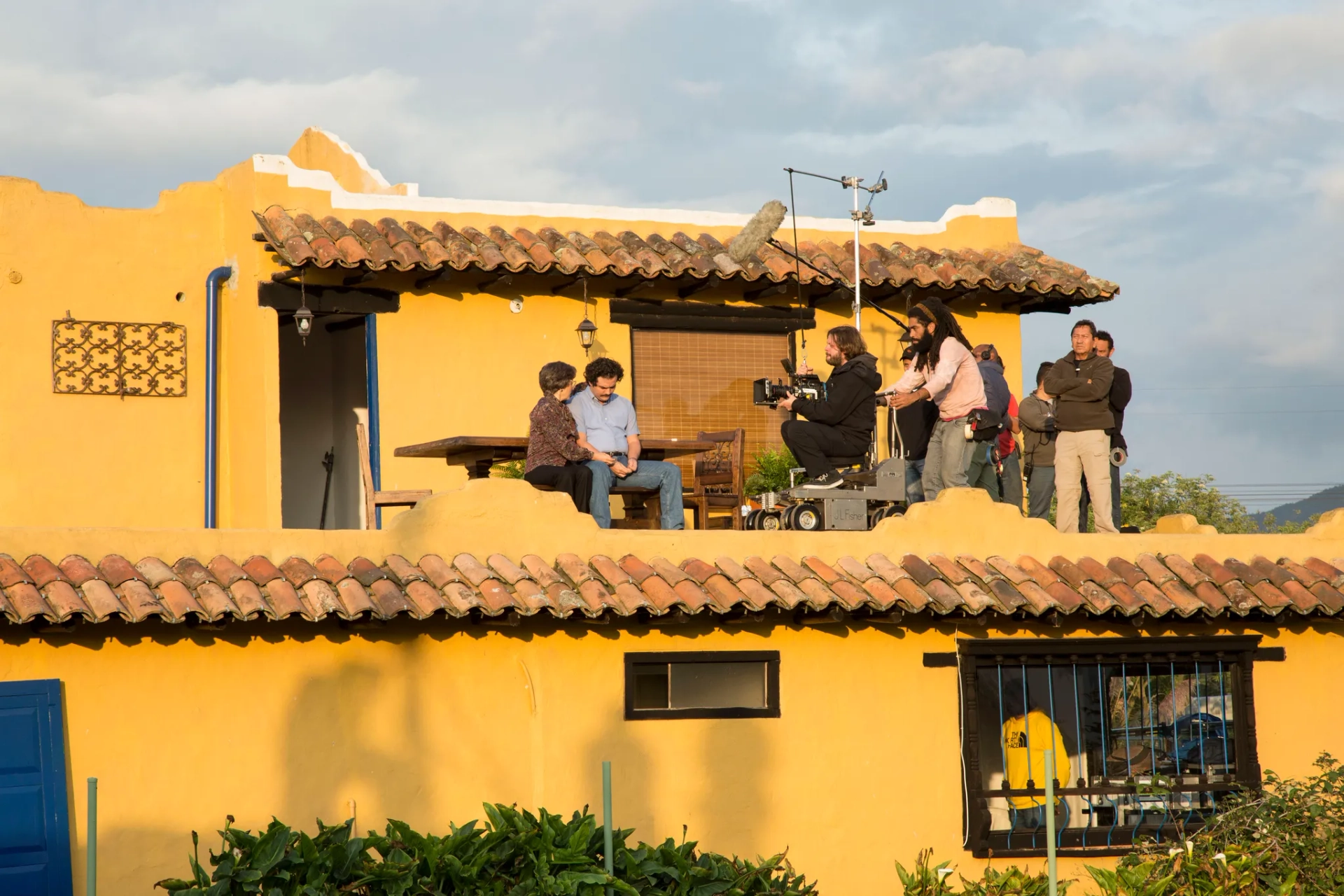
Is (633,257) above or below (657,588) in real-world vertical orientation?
above

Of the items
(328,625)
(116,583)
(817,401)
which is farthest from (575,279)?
(116,583)

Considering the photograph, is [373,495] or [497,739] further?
[373,495]

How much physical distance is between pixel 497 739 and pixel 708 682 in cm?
169

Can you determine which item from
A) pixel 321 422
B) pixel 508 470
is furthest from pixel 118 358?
pixel 321 422

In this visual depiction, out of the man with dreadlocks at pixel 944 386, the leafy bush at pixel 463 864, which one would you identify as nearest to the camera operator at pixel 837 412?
the man with dreadlocks at pixel 944 386

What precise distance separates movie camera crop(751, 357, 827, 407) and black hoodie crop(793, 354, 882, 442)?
0.06 metres

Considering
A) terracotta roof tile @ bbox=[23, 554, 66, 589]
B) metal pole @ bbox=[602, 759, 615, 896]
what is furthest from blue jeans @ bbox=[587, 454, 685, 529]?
terracotta roof tile @ bbox=[23, 554, 66, 589]

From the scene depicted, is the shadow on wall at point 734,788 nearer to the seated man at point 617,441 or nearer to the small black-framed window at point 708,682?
the small black-framed window at point 708,682

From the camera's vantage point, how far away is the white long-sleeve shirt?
10953 mm

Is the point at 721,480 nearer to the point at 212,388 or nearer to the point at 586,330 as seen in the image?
the point at 586,330

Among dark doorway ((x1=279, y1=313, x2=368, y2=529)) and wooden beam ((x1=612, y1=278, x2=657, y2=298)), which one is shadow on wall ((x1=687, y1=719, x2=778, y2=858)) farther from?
dark doorway ((x1=279, y1=313, x2=368, y2=529))

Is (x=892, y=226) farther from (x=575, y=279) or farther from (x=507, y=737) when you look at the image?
(x=507, y=737)

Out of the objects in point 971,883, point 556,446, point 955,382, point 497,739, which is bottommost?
point 971,883

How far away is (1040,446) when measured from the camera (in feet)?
40.6
